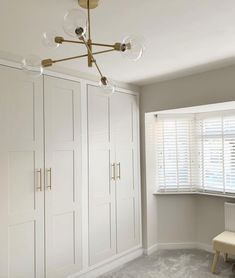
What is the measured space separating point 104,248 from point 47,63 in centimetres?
260

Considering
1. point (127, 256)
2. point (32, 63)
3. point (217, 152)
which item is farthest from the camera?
point (217, 152)

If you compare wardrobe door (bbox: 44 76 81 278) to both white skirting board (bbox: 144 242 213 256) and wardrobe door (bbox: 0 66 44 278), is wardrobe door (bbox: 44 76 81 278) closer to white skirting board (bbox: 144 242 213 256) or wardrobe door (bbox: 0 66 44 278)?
wardrobe door (bbox: 0 66 44 278)

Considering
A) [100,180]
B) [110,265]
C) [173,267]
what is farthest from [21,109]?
[173,267]

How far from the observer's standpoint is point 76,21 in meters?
1.23

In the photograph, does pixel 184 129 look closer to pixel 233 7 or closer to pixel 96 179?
pixel 96 179

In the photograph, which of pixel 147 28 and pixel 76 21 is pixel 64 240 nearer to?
pixel 147 28

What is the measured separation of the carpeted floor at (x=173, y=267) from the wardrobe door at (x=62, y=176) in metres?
0.70

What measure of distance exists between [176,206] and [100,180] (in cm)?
145

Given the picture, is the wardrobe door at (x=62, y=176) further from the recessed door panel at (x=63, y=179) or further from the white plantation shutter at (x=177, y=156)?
the white plantation shutter at (x=177, y=156)

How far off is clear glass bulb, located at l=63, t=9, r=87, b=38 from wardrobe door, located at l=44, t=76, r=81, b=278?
166 centimetres

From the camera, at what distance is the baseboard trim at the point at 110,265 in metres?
3.12

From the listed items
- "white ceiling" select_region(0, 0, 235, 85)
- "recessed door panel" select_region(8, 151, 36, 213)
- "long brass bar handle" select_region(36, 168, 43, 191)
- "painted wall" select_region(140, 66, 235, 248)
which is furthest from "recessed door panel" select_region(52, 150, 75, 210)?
"painted wall" select_region(140, 66, 235, 248)

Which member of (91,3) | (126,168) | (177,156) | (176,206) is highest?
(91,3)

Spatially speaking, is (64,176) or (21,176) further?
(64,176)
